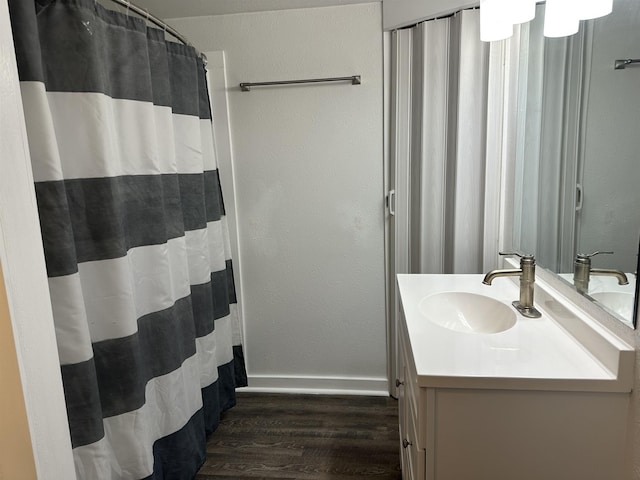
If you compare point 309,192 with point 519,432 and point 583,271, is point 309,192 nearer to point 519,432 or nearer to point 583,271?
point 583,271

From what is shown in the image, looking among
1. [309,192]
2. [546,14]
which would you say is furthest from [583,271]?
[309,192]

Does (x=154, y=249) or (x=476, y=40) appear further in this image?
(x=476, y=40)

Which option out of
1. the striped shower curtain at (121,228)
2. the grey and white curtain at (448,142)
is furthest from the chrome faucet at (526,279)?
the striped shower curtain at (121,228)

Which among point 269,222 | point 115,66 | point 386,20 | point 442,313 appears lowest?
point 442,313

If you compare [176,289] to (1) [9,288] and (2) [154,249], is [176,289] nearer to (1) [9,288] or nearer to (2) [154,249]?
(2) [154,249]

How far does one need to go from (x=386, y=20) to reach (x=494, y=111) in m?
0.74

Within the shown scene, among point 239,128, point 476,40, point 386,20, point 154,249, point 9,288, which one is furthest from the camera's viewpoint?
point 239,128

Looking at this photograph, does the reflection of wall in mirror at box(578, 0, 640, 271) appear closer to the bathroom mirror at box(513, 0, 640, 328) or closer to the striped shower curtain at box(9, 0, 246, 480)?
the bathroom mirror at box(513, 0, 640, 328)

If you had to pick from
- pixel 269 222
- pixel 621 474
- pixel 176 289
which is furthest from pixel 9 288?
pixel 269 222

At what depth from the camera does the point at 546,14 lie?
1346 millimetres

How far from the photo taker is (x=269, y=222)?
235cm

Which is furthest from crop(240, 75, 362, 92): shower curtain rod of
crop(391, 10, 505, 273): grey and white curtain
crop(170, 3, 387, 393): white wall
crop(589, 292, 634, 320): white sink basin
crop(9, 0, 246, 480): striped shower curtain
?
crop(589, 292, 634, 320): white sink basin

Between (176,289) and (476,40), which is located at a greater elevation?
(476,40)

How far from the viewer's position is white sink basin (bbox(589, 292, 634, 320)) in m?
0.93
